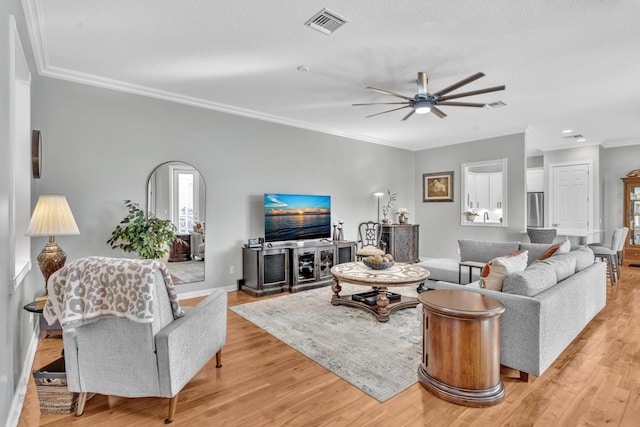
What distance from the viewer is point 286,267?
500 centimetres

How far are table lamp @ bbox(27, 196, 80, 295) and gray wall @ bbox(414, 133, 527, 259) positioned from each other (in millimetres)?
6620

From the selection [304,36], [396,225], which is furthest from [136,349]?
[396,225]

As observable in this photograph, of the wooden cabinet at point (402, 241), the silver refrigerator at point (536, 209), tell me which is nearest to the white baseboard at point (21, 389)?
the wooden cabinet at point (402, 241)

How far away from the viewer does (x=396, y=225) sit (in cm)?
683

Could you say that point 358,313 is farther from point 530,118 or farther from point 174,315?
point 530,118

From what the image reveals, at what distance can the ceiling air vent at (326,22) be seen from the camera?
8.43 ft

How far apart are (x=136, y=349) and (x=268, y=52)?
2718 mm

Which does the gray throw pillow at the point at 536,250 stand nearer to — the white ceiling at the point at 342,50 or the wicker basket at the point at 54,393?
the white ceiling at the point at 342,50

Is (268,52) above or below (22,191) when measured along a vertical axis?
above

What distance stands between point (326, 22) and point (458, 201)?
547cm

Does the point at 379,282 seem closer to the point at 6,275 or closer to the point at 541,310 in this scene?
the point at 541,310

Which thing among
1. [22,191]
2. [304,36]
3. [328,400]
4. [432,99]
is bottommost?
[328,400]

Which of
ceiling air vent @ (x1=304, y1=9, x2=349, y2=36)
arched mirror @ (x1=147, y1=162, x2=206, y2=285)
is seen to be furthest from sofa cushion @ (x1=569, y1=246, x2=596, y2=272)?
arched mirror @ (x1=147, y1=162, x2=206, y2=285)

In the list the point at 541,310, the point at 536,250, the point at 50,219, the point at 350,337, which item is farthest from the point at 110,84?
the point at 536,250
